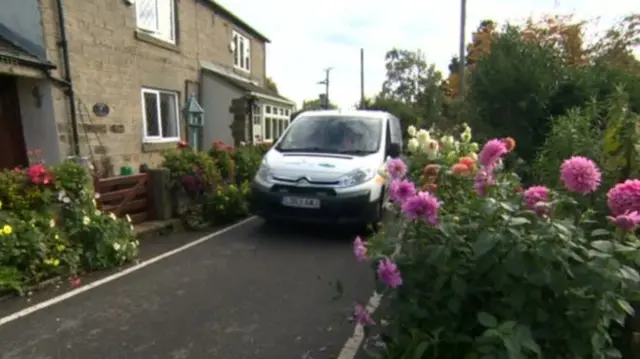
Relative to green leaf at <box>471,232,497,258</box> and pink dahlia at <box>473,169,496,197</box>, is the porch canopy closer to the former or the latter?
pink dahlia at <box>473,169,496,197</box>

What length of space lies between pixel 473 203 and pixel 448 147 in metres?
2.10

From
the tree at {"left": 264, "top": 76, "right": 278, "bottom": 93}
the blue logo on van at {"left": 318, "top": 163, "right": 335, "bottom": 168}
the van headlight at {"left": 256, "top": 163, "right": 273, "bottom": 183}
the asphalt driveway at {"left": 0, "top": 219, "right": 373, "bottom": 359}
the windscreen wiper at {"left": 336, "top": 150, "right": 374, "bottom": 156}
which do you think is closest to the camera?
the asphalt driveway at {"left": 0, "top": 219, "right": 373, "bottom": 359}

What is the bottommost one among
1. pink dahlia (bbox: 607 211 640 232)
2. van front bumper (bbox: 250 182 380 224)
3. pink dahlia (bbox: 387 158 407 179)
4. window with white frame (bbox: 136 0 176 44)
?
van front bumper (bbox: 250 182 380 224)

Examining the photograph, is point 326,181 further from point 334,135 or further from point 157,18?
point 157,18

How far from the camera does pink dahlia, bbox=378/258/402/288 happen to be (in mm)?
2299

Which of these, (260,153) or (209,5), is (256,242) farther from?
(209,5)

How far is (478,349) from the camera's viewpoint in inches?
81.3

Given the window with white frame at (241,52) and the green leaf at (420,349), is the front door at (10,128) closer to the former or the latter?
the green leaf at (420,349)

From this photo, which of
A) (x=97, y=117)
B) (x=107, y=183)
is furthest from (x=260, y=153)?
(x=107, y=183)

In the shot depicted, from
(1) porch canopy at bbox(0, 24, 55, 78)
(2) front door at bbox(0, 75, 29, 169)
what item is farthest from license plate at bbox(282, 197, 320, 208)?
(2) front door at bbox(0, 75, 29, 169)

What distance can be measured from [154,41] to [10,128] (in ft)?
15.1

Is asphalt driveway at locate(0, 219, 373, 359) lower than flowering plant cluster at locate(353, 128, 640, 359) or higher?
lower

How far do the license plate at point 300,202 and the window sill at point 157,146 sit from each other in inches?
255

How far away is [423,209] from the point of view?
232cm
